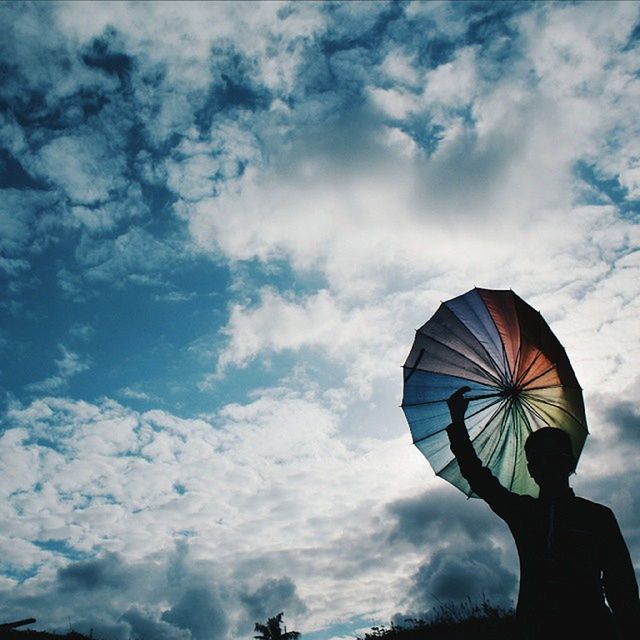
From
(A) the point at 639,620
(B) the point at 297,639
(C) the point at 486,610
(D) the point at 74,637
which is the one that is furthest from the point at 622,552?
(B) the point at 297,639

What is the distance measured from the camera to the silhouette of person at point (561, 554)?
267 centimetres

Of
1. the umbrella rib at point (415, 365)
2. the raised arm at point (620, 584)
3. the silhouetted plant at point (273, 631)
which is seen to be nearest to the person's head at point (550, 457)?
the raised arm at point (620, 584)

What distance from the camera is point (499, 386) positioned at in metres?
6.40

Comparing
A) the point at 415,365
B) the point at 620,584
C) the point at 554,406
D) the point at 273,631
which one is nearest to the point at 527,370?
the point at 554,406

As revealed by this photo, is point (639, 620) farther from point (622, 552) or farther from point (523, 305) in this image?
point (523, 305)

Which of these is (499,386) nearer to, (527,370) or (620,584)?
(527,370)

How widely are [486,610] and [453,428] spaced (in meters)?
12.5

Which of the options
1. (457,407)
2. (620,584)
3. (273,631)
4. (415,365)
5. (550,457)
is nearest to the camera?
(620,584)

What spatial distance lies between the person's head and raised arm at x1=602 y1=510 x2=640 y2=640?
1.21ft

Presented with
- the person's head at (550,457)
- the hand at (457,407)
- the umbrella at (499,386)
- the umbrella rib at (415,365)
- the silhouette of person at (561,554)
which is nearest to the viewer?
the silhouette of person at (561,554)

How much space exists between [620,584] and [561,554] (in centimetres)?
35

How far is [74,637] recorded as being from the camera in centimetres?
1241

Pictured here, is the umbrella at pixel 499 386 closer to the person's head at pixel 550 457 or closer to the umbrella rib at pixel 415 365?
the umbrella rib at pixel 415 365

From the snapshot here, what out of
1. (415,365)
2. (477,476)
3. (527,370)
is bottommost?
(477,476)
